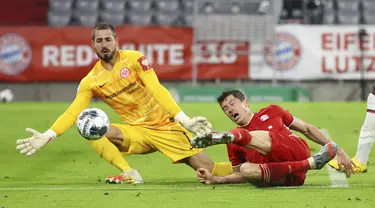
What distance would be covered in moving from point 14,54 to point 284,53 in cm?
700

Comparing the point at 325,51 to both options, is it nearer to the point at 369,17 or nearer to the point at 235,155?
the point at 369,17

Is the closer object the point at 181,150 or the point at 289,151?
the point at 289,151

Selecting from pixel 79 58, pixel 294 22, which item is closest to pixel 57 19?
pixel 79 58

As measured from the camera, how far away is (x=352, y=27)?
24.7 metres

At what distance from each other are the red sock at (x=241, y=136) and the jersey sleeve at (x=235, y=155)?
0.76m

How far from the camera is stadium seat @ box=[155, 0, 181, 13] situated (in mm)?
27016

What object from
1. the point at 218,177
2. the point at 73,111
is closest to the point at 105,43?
the point at 73,111

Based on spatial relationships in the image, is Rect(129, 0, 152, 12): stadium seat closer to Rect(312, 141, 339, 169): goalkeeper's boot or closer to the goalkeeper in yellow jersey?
the goalkeeper in yellow jersey

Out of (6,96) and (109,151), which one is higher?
(109,151)

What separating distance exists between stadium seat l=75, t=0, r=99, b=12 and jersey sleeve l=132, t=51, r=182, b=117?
1797 cm

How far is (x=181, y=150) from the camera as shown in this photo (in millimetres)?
9289

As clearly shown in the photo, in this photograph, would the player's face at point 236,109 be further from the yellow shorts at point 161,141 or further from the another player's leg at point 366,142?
the another player's leg at point 366,142

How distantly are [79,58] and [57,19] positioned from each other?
8.79 ft

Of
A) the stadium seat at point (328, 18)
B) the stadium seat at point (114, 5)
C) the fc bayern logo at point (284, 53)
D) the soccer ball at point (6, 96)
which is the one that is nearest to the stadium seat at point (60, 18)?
the stadium seat at point (114, 5)
